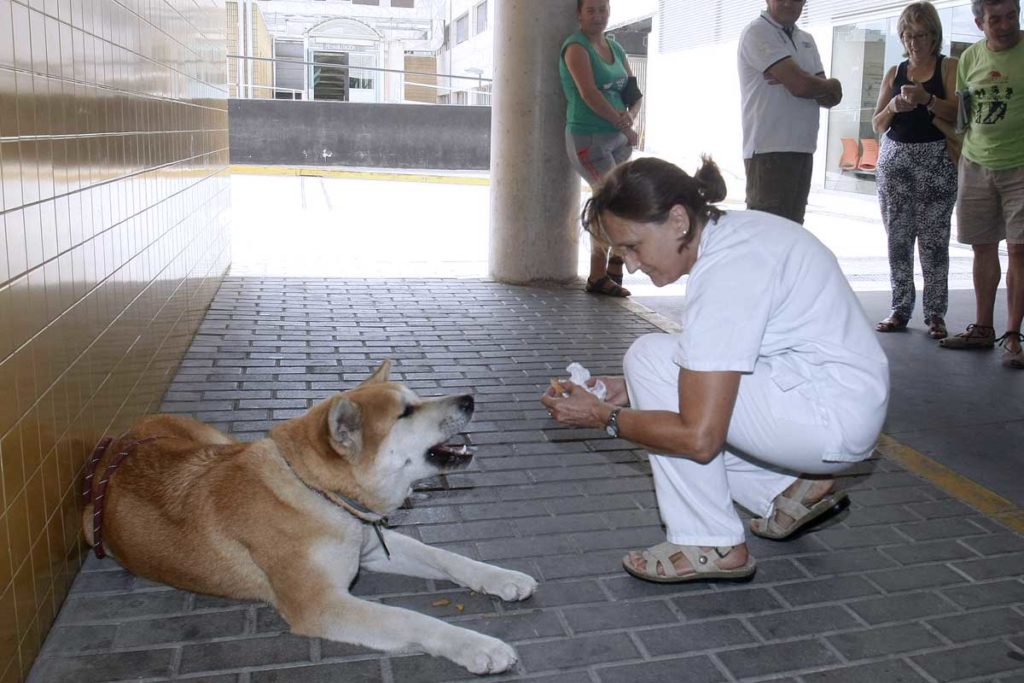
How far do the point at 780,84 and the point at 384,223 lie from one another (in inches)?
328

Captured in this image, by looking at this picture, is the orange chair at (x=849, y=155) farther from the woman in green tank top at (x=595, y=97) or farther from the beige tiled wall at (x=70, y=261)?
the beige tiled wall at (x=70, y=261)

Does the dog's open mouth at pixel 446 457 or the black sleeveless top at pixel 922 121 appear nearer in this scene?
the dog's open mouth at pixel 446 457

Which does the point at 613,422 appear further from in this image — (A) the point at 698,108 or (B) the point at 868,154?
(A) the point at 698,108

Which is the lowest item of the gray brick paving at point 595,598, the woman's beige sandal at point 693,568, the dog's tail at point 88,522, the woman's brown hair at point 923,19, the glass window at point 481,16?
the gray brick paving at point 595,598

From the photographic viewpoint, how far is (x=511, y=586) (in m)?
3.27

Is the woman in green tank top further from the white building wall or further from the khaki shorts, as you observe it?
the white building wall

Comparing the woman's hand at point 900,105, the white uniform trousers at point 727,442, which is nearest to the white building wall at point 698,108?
the woman's hand at point 900,105

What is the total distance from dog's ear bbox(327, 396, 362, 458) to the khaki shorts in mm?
5138

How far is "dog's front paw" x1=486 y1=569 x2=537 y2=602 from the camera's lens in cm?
326

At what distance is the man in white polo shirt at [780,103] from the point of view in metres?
6.54

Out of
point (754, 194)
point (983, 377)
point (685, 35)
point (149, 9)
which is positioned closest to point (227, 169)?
A: point (149, 9)

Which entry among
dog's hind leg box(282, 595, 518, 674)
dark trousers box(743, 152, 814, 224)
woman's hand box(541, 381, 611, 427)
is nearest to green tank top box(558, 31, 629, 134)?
dark trousers box(743, 152, 814, 224)

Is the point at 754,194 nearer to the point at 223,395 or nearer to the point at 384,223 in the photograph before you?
the point at 223,395

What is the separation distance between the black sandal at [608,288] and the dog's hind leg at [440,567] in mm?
5475
